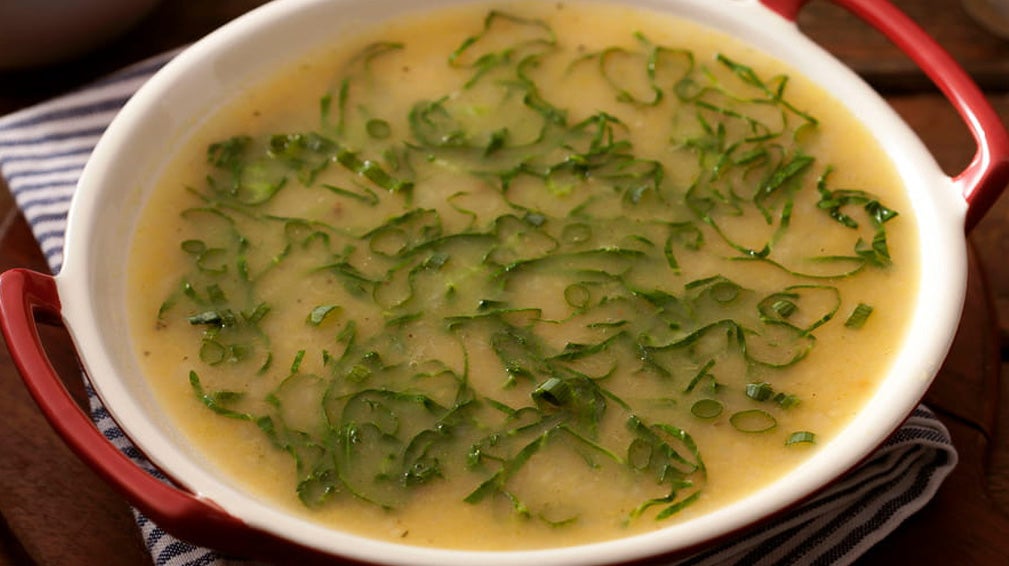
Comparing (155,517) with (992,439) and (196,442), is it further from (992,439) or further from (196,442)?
(992,439)

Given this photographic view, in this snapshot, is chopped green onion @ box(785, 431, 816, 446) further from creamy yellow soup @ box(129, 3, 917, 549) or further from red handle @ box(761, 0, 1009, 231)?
red handle @ box(761, 0, 1009, 231)

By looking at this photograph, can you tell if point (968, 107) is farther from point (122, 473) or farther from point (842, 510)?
point (122, 473)

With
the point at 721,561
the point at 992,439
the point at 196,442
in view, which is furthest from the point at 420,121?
the point at 992,439

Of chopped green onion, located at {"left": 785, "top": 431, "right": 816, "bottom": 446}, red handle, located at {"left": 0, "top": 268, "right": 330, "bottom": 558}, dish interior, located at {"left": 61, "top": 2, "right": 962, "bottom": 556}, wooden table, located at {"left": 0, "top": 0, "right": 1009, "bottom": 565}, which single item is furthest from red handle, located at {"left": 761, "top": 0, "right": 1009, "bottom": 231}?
red handle, located at {"left": 0, "top": 268, "right": 330, "bottom": 558}

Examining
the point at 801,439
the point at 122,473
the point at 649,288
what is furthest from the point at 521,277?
the point at 122,473

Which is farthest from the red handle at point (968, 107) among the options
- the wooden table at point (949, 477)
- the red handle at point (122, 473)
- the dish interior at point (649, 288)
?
the red handle at point (122, 473)
